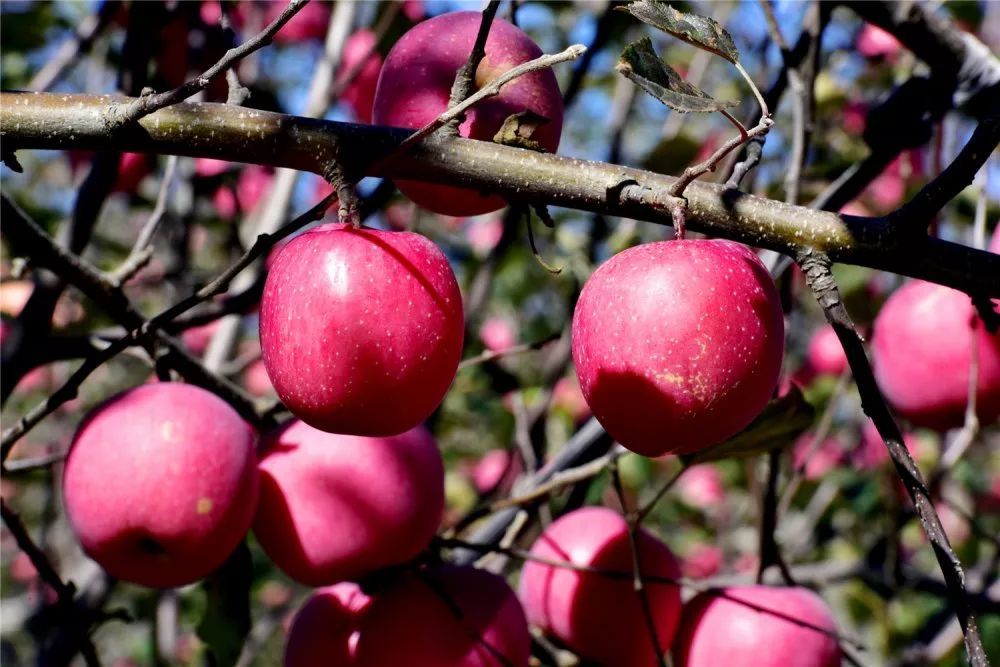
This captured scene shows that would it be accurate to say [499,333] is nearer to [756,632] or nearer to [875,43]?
[875,43]

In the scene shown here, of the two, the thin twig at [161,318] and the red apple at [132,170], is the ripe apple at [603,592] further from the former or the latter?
the red apple at [132,170]

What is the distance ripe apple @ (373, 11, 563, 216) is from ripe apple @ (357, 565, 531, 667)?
0.44m

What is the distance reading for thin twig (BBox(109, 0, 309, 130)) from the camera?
1.96 ft

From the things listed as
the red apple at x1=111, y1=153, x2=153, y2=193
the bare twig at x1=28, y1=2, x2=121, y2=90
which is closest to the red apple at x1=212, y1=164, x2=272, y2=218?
the red apple at x1=111, y1=153, x2=153, y2=193

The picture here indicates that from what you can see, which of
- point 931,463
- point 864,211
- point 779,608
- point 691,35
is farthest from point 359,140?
point 931,463

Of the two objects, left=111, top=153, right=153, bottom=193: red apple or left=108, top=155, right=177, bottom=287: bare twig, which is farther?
left=111, top=153, right=153, bottom=193: red apple

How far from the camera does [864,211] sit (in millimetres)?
2049

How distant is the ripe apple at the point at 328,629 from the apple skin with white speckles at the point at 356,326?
423mm

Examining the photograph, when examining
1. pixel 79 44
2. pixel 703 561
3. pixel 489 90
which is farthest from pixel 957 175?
pixel 703 561

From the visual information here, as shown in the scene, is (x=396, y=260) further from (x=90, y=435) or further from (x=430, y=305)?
(x=90, y=435)

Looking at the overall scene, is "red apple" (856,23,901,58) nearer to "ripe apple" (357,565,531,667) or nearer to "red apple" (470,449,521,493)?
"red apple" (470,449,521,493)

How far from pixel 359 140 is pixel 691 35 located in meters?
0.24

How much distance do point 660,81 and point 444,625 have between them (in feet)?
2.01

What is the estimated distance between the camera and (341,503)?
95cm
